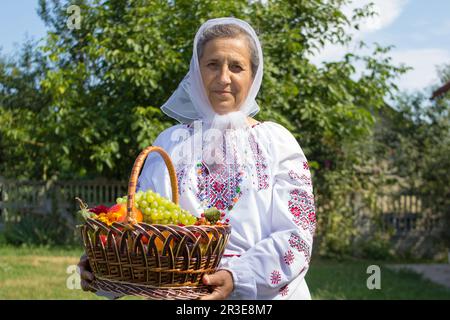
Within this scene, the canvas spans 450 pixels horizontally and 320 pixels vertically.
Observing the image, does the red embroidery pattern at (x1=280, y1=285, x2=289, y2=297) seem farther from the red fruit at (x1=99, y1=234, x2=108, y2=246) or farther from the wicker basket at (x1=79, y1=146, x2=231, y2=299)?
the red fruit at (x1=99, y1=234, x2=108, y2=246)

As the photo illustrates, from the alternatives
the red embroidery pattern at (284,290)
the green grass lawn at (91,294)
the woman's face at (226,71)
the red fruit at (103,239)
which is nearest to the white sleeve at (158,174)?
the woman's face at (226,71)

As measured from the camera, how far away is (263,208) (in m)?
1.97

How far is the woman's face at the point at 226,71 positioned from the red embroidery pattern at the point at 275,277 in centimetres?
60

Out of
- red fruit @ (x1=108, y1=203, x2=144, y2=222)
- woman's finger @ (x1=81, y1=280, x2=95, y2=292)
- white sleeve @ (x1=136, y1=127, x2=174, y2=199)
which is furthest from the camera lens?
white sleeve @ (x1=136, y1=127, x2=174, y2=199)

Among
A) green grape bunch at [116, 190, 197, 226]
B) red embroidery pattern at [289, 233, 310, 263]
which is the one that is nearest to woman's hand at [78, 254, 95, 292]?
green grape bunch at [116, 190, 197, 226]

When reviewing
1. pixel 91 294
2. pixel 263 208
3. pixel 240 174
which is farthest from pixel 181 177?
pixel 91 294

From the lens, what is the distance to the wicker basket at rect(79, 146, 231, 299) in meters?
1.65

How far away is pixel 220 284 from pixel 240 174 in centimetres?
41

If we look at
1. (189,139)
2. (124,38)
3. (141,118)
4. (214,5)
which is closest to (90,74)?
(124,38)

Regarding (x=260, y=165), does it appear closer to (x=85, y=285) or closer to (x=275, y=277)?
(x=275, y=277)

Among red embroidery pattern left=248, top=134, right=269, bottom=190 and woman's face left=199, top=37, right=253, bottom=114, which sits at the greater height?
woman's face left=199, top=37, right=253, bottom=114

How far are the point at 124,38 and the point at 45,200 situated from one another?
400cm

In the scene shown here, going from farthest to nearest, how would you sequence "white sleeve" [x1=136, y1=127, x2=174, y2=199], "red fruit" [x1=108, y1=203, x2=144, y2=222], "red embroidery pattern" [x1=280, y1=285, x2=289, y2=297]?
"white sleeve" [x1=136, y1=127, x2=174, y2=199] → "red embroidery pattern" [x1=280, y1=285, x2=289, y2=297] → "red fruit" [x1=108, y1=203, x2=144, y2=222]

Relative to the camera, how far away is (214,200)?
6.54ft
